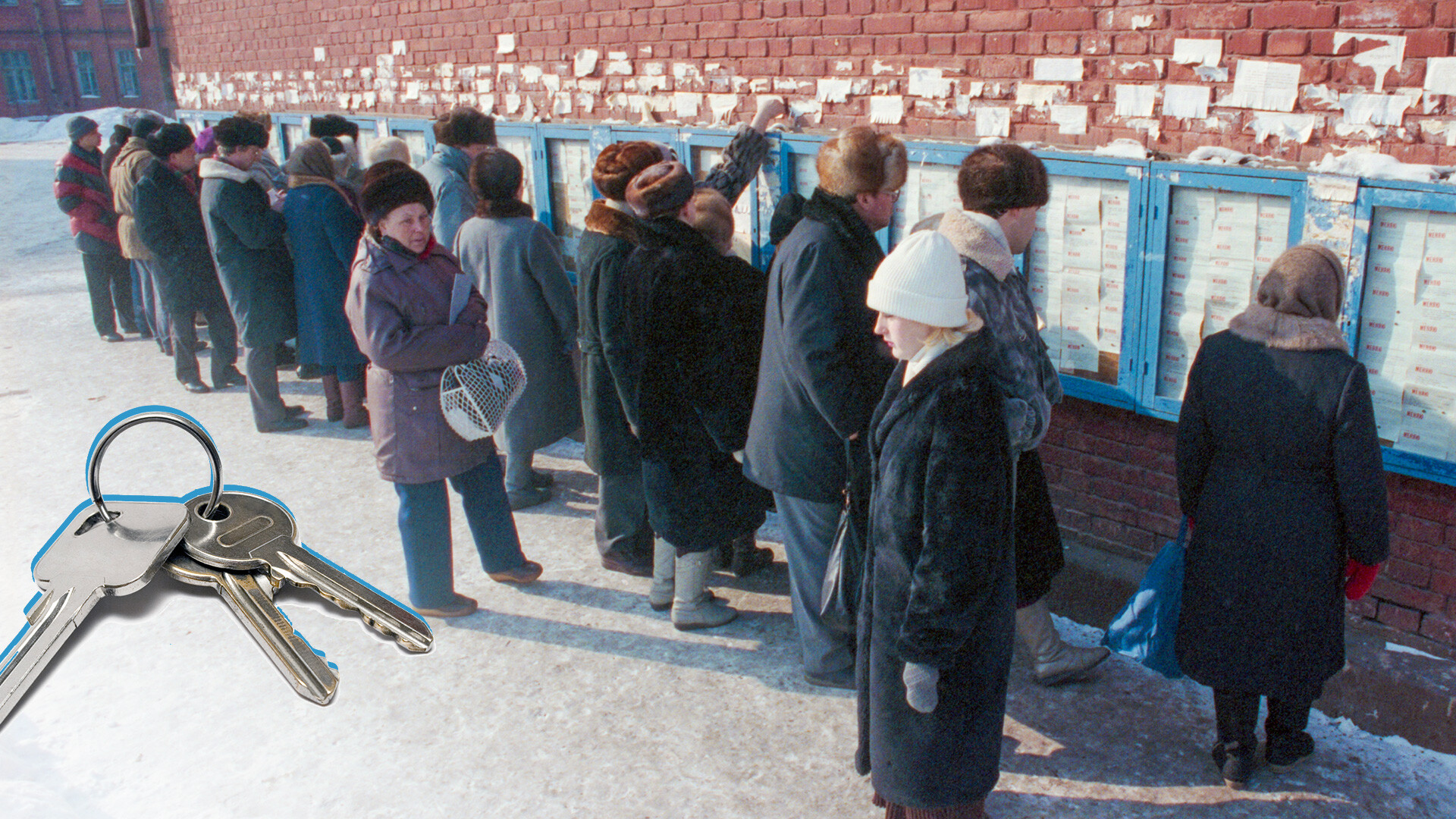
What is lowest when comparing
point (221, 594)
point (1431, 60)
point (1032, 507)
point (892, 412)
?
point (1032, 507)

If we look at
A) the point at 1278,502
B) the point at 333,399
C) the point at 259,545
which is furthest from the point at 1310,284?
the point at 333,399

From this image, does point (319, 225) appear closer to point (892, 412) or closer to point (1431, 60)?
point (892, 412)

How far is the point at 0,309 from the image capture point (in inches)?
461

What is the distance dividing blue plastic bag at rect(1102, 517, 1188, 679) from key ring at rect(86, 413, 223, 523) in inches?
123

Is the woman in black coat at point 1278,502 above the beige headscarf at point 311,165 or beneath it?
beneath

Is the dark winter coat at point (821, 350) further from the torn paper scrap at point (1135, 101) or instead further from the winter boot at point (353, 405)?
the winter boot at point (353, 405)

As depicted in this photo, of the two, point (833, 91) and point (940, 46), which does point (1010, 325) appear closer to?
point (940, 46)

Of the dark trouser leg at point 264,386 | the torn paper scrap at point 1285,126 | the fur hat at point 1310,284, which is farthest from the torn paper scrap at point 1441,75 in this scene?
the dark trouser leg at point 264,386

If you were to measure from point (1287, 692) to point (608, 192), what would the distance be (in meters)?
2.98

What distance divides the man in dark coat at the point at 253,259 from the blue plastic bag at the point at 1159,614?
578 cm

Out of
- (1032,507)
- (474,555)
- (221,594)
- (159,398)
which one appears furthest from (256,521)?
(159,398)

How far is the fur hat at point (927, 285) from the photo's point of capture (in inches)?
105

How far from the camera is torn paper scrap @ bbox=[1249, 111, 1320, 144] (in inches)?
143

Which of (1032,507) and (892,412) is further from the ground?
(892,412)
